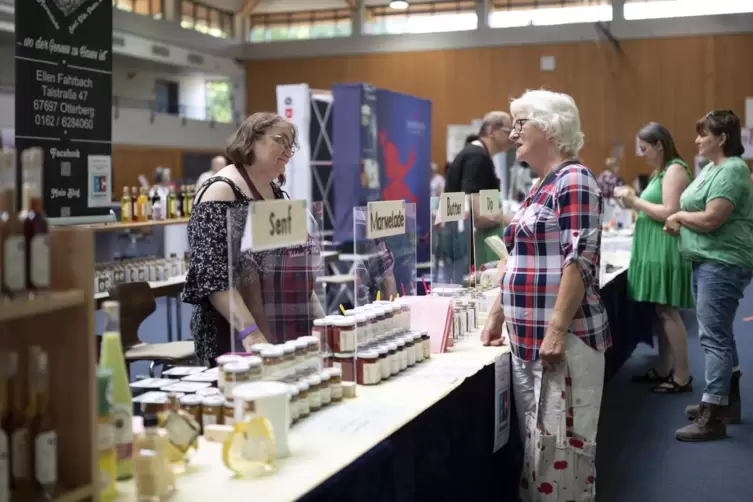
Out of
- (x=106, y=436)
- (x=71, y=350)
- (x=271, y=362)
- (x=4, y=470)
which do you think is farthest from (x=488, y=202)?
(x=4, y=470)

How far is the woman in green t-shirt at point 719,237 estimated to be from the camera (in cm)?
357

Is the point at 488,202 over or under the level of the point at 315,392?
over

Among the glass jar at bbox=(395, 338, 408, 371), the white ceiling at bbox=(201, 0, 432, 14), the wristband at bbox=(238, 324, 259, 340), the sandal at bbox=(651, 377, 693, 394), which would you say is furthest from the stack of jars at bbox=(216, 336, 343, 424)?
the white ceiling at bbox=(201, 0, 432, 14)

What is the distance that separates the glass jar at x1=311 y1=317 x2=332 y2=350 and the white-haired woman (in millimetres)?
607

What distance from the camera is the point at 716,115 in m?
3.68

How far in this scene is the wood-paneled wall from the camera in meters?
14.3

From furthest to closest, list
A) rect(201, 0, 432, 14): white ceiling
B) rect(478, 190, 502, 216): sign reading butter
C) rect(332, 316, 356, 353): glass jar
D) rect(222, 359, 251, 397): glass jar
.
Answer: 1. rect(201, 0, 432, 14): white ceiling
2. rect(478, 190, 502, 216): sign reading butter
3. rect(332, 316, 356, 353): glass jar
4. rect(222, 359, 251, 397): glass jar

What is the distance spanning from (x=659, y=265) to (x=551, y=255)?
2.30 metres

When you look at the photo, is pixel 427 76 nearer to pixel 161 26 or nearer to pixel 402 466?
pixel 161 26

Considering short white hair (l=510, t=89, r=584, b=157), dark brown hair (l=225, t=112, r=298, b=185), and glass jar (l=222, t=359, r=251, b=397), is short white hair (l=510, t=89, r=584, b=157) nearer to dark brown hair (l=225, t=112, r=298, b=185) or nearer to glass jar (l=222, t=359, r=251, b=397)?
dark brown hair (l=225, t=112, r=298, b=185)

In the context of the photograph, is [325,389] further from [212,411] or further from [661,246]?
[661,246]

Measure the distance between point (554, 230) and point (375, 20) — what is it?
14706mm

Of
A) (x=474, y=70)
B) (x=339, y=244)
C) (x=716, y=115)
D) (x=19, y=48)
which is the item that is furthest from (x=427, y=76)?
(x=19, y=48)

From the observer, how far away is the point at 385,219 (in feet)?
8.09
